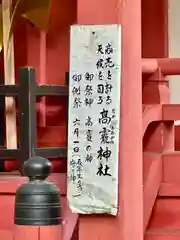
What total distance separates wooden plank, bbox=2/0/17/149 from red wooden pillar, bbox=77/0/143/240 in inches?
13.9

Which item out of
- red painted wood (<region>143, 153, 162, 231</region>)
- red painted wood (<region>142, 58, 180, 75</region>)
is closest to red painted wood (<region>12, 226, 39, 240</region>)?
red painted wood (<region>143, 153, 162, 231</region>)

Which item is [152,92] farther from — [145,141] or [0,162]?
[0,162]

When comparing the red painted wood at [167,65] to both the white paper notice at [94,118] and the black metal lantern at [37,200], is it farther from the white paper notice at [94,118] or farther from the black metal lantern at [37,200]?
the black metal lantern at [37,200]

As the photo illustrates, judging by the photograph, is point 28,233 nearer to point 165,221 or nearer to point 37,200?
point 37,200

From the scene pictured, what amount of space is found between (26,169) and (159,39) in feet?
4.82

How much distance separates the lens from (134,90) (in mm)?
2205

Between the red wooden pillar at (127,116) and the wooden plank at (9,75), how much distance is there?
354 millimetres

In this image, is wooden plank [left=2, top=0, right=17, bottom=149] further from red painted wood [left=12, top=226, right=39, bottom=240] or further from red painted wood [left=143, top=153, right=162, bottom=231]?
red painted wood [left=12, top=226, right=39, bottom=240]

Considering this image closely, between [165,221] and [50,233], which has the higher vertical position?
[50,233]

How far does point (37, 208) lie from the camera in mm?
1663

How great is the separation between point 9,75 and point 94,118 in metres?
0.44

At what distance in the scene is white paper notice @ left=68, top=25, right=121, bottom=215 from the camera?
216 centimetres

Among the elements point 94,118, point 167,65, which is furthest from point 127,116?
point 167,65

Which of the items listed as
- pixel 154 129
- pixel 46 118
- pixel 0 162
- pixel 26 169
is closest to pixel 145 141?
pixel 154 129
